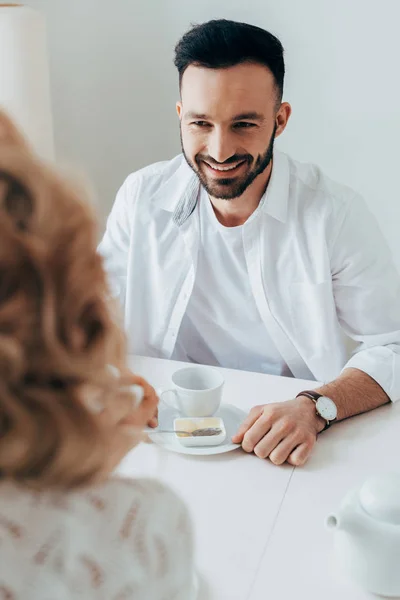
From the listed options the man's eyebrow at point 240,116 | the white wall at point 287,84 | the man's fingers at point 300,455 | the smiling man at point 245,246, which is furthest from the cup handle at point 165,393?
the white wall at point 287,84

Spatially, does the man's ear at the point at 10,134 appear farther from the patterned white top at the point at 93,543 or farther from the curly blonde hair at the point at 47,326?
the patterned white top at the point at 93,543

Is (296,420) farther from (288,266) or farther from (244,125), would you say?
(244,125)

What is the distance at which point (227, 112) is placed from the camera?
142cm

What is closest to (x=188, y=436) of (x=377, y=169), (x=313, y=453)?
(x=313, y=453)

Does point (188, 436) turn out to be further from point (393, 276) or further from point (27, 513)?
point (393, 276)

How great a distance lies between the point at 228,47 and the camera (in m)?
1.41

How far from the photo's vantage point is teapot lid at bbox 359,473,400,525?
2.62 ft

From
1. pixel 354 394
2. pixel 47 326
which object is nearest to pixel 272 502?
pixel 354 394

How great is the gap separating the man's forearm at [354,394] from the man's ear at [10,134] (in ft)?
2.62

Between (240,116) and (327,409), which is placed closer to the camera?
(327,409)

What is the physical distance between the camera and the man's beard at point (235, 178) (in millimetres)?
A: 1495

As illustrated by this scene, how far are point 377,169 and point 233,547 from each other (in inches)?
64.8

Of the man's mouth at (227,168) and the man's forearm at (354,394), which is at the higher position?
the man's mouth at (227,168)

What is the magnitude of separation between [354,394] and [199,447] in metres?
0.32
